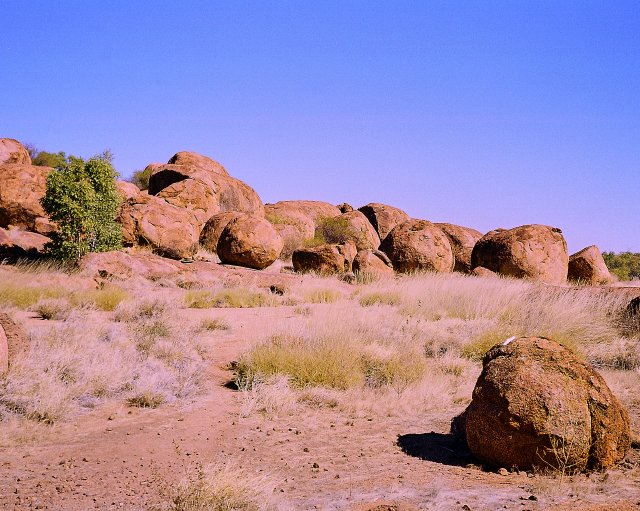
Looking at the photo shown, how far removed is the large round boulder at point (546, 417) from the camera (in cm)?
466

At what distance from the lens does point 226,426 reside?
20.0 ft

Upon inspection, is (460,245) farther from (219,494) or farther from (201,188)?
(219,494)

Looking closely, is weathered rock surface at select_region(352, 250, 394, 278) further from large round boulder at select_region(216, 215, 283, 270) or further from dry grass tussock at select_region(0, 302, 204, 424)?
dry grass tussock at select_region(0, 302, 204, 424)

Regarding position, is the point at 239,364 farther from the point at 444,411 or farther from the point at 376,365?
the point at 444,411

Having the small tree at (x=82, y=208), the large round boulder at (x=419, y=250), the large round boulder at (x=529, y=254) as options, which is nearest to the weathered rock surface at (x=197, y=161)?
the small tree at (x=82, y=208)

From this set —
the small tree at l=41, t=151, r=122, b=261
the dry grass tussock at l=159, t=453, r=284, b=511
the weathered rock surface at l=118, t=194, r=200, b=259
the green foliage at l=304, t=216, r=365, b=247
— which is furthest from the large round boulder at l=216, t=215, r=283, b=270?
the dry grass tussock at l=159, t=453, r=284, b=511

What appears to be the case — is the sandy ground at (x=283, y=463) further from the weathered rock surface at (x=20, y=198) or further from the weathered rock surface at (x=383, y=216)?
the weathered rock surface at (x=383, y=216)

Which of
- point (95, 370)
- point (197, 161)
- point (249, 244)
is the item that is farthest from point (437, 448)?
point (197, 161)

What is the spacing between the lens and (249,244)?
67.2ft

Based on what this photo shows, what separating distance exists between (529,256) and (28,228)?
16632mm

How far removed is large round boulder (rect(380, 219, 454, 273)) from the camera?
66.1 ft

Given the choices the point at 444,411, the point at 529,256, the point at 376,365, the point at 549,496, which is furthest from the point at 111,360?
the point at 529,256

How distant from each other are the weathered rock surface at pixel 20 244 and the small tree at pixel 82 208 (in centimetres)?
82

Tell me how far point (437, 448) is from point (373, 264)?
1385cm
